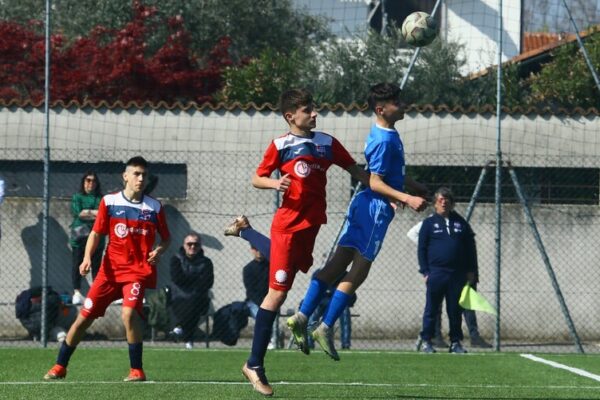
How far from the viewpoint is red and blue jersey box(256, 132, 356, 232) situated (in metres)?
9.28

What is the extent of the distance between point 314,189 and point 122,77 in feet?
63.2

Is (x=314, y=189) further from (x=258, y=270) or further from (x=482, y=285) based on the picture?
(x=482, y=285)

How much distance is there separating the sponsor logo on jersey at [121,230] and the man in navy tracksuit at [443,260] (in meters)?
5.78

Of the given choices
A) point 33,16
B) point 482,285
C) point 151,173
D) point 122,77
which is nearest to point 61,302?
point 151,173

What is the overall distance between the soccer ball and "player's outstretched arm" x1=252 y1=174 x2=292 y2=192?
5.51 meters

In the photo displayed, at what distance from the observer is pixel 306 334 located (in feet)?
30.2

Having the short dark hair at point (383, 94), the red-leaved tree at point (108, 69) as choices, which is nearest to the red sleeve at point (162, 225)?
the short dark hair at point (383, 94)

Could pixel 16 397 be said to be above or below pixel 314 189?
below

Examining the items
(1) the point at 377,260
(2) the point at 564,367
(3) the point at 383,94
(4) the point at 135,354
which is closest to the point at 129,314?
(4) the point at 135,354

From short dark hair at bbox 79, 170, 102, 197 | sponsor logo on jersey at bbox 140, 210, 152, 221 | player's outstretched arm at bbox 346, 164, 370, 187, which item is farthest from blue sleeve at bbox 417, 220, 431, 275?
player's outstretched arm at bbox 346, 164, 370, 187

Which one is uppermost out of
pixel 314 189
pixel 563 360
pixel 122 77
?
pixel 122 77

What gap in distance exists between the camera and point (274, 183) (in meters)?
9.07

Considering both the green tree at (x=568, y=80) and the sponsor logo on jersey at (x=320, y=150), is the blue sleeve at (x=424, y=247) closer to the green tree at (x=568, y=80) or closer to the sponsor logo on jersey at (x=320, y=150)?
the sponsor logo on jersey at (x=320, y=150)

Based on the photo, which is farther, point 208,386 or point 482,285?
point 482,285
